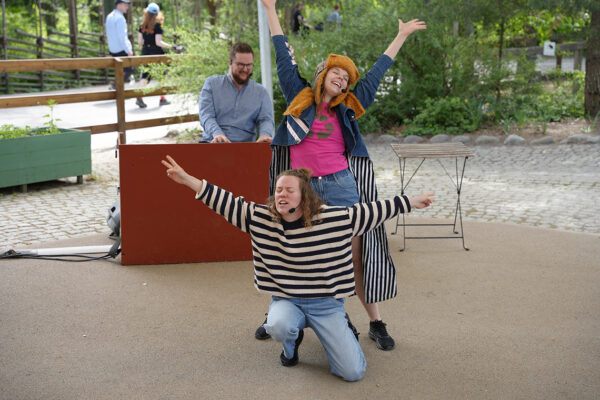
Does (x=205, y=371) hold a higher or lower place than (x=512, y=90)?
lower

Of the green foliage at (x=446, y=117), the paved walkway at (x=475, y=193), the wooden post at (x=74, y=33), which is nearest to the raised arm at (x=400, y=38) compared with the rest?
the paved walkway at (x=475, y=193)

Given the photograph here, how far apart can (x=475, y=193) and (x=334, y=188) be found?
4726 mm

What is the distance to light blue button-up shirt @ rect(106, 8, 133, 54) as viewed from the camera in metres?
14.8

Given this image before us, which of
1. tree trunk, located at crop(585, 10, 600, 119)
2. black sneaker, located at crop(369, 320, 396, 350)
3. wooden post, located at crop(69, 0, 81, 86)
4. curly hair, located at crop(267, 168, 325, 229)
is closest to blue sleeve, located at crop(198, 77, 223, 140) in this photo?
curly hair, located at crop(267, 168, 325, 229)

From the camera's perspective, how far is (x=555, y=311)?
16.4ft

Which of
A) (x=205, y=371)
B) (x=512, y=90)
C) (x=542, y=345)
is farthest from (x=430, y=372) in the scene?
(x=512, y=90)

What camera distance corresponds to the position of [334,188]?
A: 4285 millimetres

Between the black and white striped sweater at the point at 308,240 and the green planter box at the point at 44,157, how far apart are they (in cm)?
528

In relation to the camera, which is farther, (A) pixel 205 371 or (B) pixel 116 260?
(B) pixel 116 260

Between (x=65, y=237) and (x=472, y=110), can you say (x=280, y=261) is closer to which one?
(x=65, y=237)

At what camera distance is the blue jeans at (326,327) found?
12.9 ft

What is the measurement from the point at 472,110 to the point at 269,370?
29.2ft

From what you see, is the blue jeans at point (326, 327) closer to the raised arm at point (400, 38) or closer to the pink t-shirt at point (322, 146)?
the pink t-shirt at point (322, 146)

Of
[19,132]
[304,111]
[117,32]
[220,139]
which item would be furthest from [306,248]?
[117,32]
